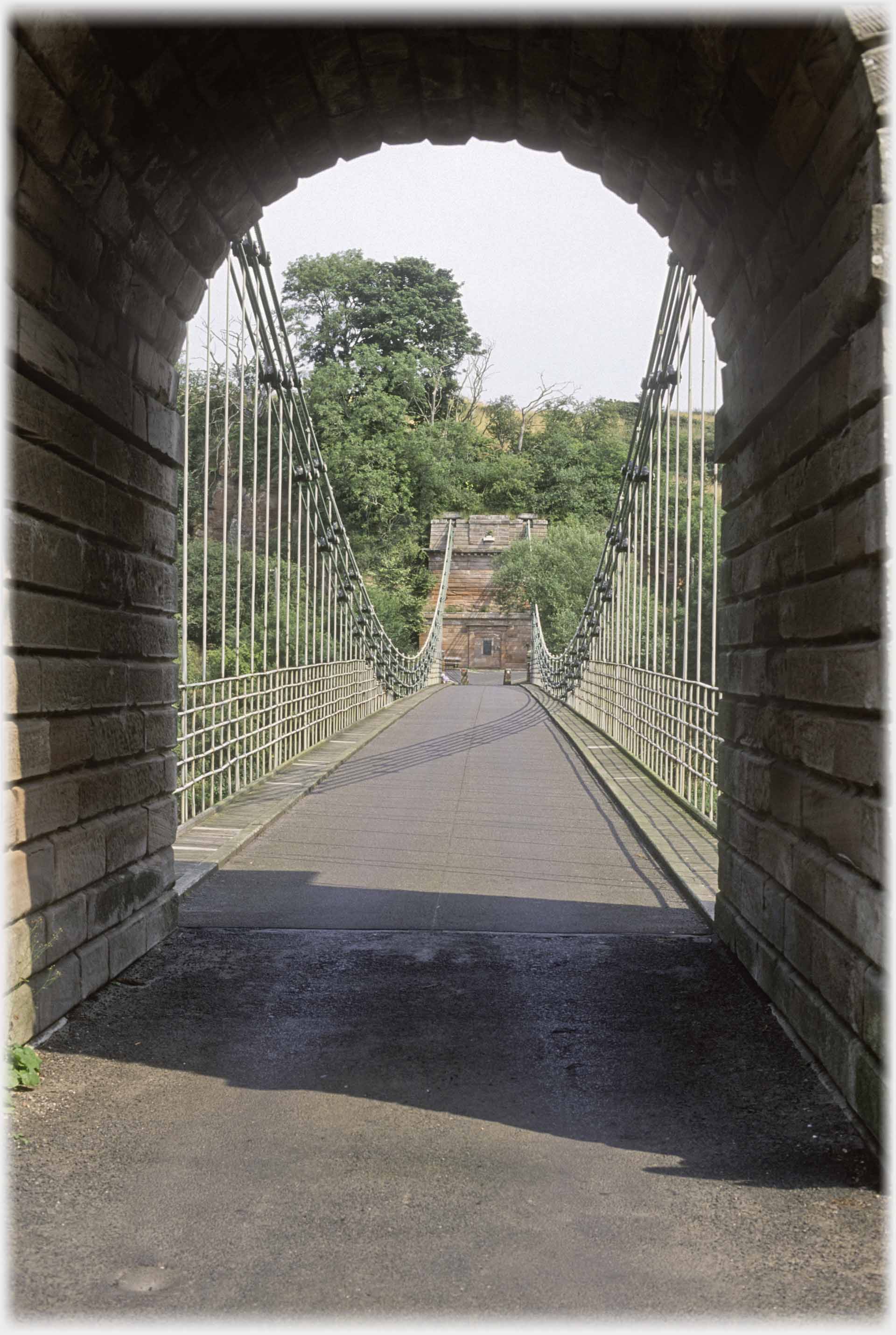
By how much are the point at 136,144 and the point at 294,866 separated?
406 centimetres

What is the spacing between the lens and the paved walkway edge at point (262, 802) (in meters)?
6.43

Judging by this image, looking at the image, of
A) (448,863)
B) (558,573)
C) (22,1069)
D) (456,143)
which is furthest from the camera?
(558,573)

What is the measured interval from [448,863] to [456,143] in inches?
154

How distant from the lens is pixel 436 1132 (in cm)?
309

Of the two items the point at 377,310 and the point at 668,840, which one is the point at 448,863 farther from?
the point at 377,310

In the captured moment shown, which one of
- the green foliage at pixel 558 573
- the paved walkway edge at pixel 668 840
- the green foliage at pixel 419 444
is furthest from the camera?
the green foliage at pixel 419 444

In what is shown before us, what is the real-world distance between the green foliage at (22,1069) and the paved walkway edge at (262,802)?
206 centimetres

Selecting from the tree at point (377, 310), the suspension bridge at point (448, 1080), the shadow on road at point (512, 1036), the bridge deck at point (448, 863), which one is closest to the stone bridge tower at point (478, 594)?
the tree at point (377, 310)

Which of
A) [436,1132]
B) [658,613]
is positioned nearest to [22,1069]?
[436,1132]

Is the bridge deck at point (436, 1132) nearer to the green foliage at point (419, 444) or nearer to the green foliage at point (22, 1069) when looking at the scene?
the green foliage at point (22, 1069)

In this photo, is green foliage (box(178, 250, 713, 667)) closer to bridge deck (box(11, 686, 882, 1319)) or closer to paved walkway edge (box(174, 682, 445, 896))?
paved walkway edge (box(174, 682, 445, 896))

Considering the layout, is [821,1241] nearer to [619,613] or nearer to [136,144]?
[136,144]

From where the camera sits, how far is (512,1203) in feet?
8.75

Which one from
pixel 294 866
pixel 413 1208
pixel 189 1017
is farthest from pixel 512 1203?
pixel 294 866
